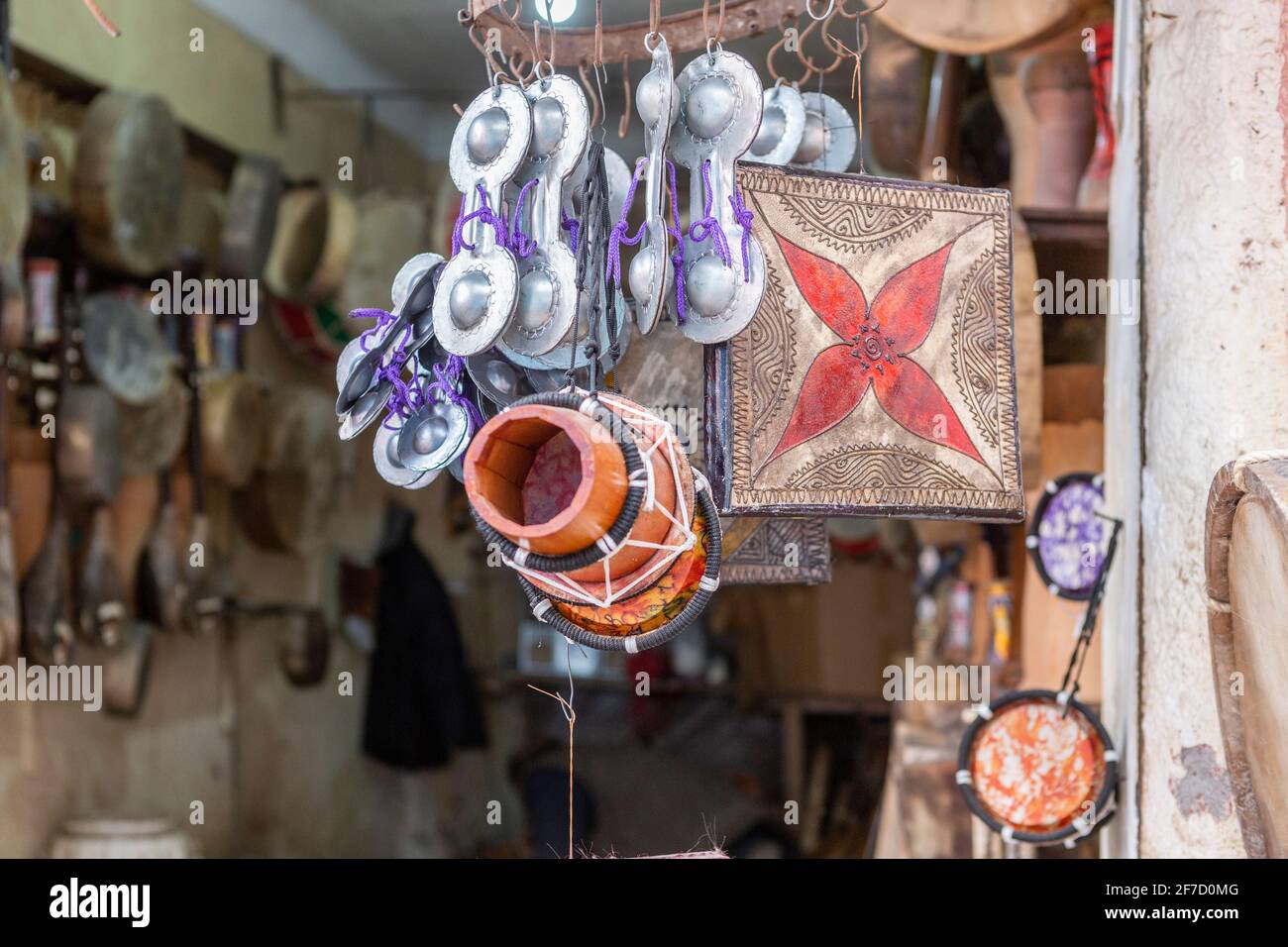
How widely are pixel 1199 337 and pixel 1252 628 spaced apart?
2.38ft

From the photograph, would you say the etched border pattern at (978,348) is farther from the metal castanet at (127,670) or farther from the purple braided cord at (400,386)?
the metal castanet at (127,670)

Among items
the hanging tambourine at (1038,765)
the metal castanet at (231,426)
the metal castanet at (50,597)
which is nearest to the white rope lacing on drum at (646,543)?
the hanging tambourine at (1038,765)

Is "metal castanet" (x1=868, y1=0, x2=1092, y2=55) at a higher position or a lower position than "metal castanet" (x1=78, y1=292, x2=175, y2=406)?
higher

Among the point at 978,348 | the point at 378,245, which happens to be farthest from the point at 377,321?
the point at 378,245

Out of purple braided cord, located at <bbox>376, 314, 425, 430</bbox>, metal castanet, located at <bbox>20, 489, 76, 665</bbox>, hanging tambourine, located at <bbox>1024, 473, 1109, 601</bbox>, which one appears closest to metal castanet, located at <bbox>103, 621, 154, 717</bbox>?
metal castanet, located at <bbox>20, 489, 76, 665</bbox>

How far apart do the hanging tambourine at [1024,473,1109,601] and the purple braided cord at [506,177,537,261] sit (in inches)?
53.2

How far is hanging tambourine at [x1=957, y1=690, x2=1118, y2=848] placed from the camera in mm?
2133

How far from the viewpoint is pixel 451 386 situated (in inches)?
67.5

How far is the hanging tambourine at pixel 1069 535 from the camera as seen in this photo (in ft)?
8.22

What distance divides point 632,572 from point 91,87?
2897mm

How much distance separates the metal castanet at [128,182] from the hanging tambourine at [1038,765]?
2.53 meters

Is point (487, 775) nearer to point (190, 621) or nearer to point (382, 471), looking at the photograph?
point (190, 621)

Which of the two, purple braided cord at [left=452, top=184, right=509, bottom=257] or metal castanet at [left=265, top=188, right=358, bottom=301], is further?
metal castanet at [left=265, top=188, right=358, bottom=301]

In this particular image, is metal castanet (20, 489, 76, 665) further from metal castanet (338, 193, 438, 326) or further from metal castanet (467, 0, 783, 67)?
metal castanet (467, 0, 783, 67)
